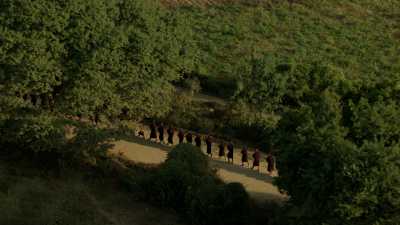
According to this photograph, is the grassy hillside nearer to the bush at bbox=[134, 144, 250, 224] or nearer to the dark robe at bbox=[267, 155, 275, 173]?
the dark robe at bbox=[267, 155, 275, 173]

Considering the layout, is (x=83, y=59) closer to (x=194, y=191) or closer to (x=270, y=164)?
(x=194, y=191)

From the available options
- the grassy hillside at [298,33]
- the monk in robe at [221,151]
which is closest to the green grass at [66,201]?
the monk in robe at [221,151]

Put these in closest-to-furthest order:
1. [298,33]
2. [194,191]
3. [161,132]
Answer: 1. [194,191]
2. [161,132]
3. [298,33]

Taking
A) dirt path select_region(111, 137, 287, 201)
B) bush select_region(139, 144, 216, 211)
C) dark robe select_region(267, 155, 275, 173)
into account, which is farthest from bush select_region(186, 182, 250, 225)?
dark robe select_region(267, 155, 275, 173)

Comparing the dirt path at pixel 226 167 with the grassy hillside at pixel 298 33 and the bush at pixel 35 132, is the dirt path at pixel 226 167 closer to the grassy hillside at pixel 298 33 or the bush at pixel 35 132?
the bush at pixel 35 132

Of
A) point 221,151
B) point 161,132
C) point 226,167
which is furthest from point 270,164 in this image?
point 161,132

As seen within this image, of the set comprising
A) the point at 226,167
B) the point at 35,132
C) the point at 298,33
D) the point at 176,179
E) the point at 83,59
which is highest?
the point at 298,33
